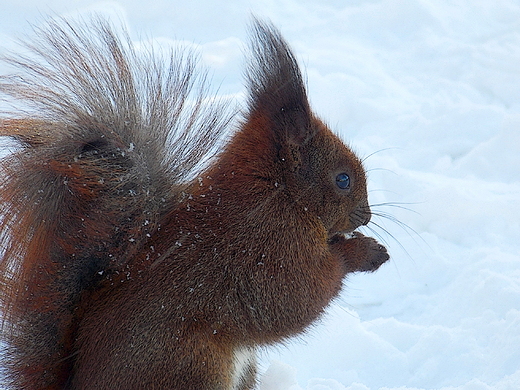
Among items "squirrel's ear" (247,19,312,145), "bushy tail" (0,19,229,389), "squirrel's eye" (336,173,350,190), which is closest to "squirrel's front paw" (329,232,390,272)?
"squirrel's eye" (336,173,350,190)

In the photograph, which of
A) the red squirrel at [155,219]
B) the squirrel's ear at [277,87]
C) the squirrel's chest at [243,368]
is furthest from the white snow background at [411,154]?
the squirrel's ear at [277,87]

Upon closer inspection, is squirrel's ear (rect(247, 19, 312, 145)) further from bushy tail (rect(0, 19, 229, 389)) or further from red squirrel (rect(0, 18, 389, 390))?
bushy tail (rect(0, 19, 229, 389))

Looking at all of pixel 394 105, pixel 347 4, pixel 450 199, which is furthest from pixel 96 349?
pixel 347 4

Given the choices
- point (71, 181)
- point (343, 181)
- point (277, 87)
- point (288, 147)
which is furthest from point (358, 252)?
point (71, 181)

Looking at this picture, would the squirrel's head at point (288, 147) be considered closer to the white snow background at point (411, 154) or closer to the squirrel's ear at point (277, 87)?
the squirrel's ear at point (277, 87)

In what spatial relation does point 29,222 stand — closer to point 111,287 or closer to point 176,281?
point 111,287

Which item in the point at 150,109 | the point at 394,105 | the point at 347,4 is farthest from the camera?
the point at 347,4
